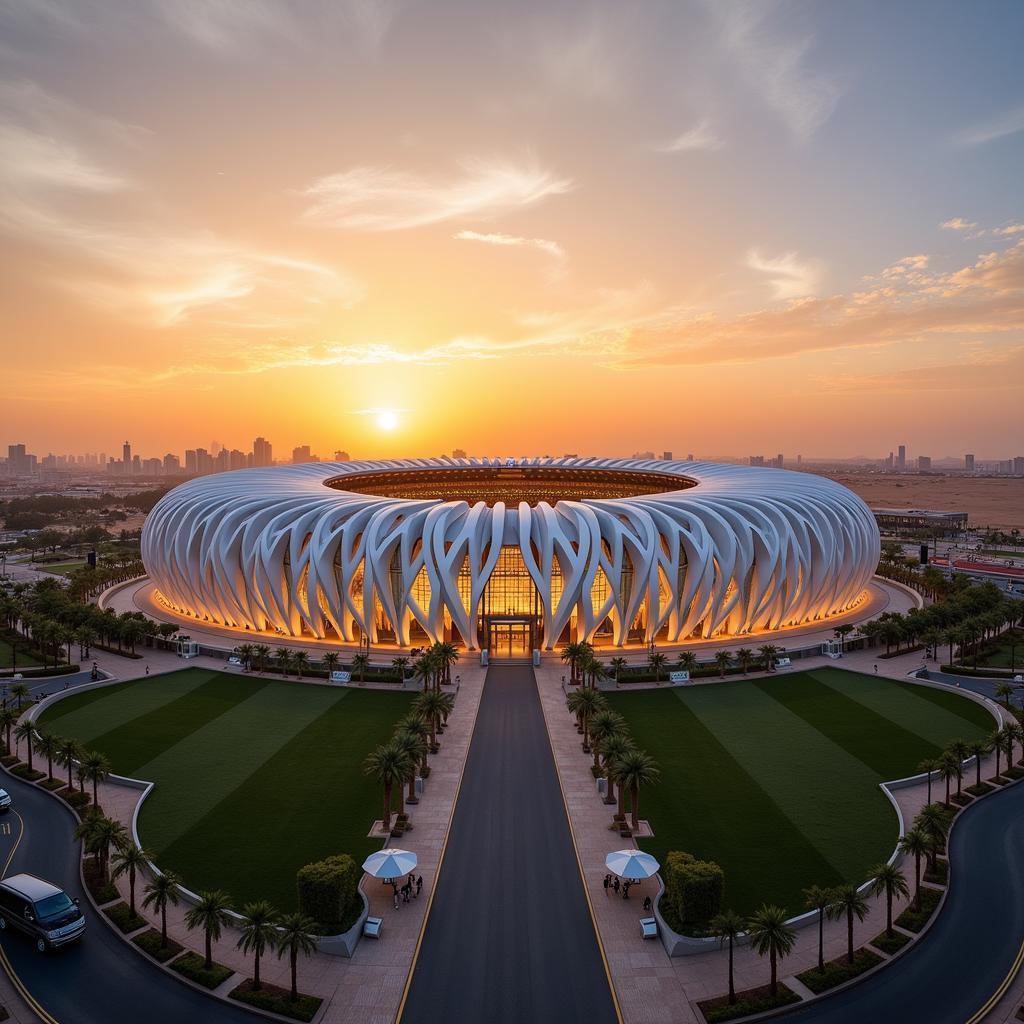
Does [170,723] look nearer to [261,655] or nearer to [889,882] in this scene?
[261,655]

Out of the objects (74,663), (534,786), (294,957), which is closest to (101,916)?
(294,957)

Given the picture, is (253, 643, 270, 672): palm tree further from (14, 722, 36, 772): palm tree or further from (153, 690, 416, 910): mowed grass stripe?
(14, 722, 36, 772): palm tree

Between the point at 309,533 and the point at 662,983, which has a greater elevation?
the point at 309,533

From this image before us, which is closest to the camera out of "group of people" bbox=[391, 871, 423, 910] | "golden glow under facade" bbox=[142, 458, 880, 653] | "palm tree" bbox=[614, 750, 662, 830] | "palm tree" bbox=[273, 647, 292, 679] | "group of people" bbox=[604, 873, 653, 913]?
"group of people" bbox=[391, 871, 423, 910]

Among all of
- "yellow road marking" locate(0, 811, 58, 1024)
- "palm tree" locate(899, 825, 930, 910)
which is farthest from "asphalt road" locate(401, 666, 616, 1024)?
"palm tree" locate(899, 825, 930, 910)

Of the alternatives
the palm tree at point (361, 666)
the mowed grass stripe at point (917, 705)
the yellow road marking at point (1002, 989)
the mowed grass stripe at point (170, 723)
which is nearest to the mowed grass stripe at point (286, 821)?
the mowed grass stripe at point (170, 723)

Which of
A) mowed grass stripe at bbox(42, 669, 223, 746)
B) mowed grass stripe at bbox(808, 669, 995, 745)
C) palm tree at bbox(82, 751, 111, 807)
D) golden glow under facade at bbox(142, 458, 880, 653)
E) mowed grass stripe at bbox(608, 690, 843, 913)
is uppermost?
golden glow under facade at bbox(142, 458, 880, 653)

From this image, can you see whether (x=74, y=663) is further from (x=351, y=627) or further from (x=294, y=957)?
(x=294, y=957)

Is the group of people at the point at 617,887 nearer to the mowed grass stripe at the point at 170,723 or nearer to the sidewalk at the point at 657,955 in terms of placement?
the sidewalk at the point at 657,955
